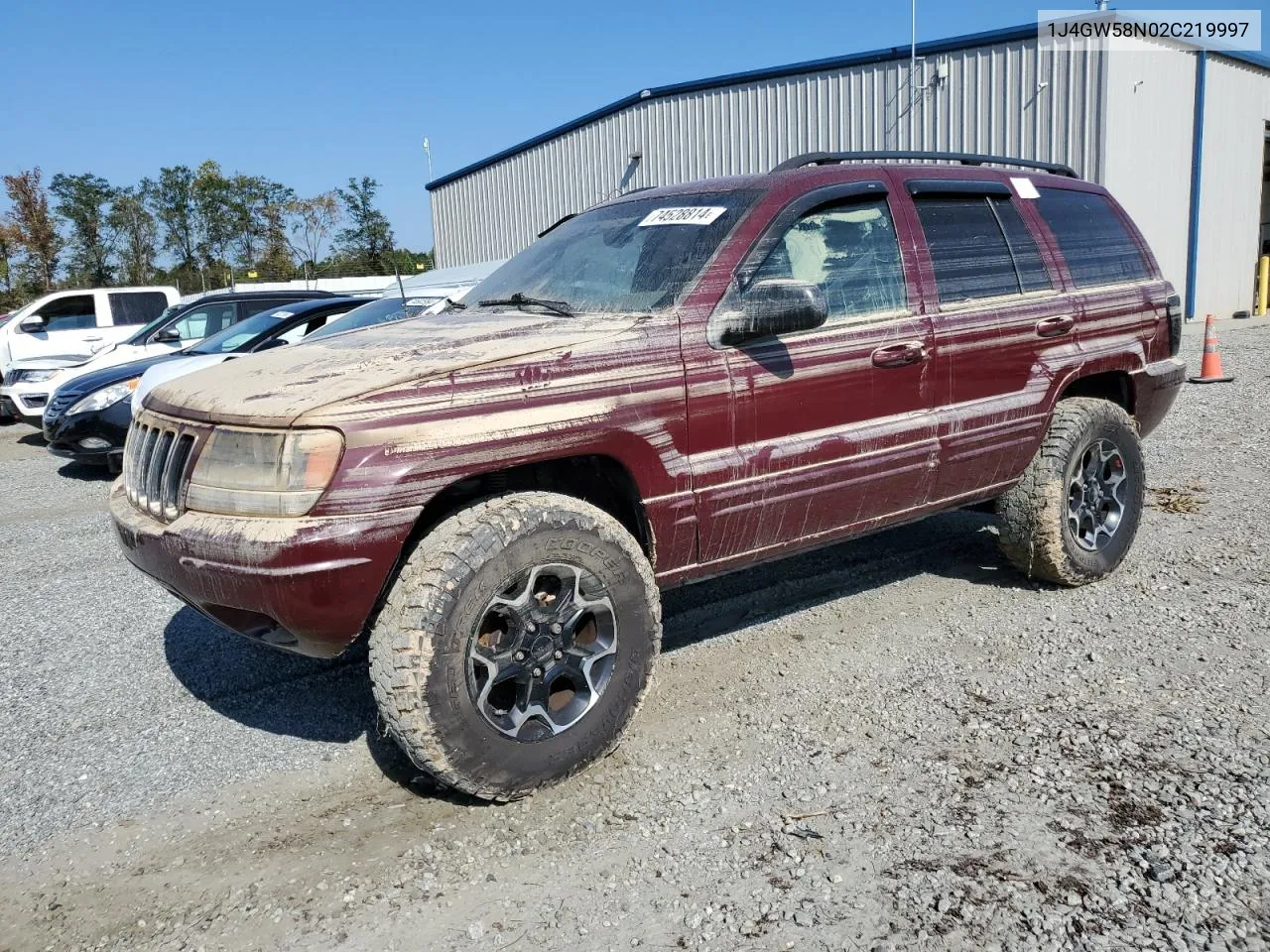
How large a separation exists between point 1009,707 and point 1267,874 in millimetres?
1094

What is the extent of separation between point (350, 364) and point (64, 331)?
15.4m

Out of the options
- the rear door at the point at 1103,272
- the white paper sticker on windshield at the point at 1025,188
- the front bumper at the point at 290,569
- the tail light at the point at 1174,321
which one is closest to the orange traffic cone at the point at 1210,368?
the tail light at the point at 1174,321

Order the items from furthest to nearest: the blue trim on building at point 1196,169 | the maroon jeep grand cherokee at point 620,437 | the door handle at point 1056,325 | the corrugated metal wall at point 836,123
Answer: the blue trim on building at point 1196,169
the corrugated metal wall at point 836,123
the door handle at point 1056,325
the maroon jeep grand cherokee at point 620,437

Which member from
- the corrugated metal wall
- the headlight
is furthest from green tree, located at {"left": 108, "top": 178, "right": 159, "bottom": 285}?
the headlight

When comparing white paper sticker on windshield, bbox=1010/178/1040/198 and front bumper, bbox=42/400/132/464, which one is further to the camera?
front bumper, bbox=42/400/132/464

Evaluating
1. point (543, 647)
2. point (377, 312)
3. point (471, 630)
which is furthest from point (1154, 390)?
point (377, 312)

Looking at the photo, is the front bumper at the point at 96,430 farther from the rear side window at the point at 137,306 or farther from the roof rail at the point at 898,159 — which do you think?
the rear side window at the point at 137,306

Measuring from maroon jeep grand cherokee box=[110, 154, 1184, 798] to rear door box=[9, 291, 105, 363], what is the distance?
14109mm

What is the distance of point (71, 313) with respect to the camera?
16.3m

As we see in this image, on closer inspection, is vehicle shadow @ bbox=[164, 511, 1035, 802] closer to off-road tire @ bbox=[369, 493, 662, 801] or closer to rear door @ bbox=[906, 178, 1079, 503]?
off-road tire @ bbox=[369, 493, 662, 801]

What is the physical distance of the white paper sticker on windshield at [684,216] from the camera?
382 cm

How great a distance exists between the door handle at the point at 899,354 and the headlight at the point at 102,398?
7.32 metres

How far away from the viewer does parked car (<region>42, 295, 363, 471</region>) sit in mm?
8695

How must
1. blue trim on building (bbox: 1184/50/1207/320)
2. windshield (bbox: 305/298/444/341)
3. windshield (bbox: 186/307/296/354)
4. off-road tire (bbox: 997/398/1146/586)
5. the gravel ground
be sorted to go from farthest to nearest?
1. blue trim on building (bbox: 1184/50/1207/320)
2. windshield (bbox: 186/307/296/354)
3. windshield (bbox: 305/298/444/341)
4. off-road tire (bbox: 997/398/1146/586)
5. the gravel ground
